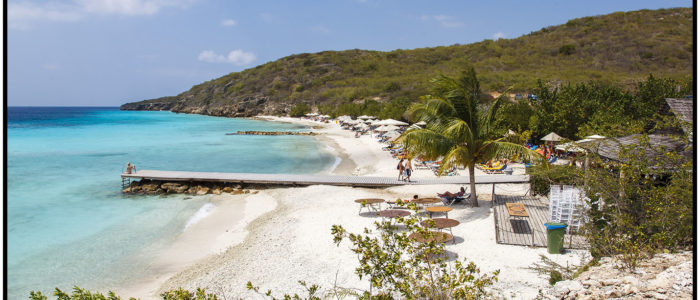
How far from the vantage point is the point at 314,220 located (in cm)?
1253

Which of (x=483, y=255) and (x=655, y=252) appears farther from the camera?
(x=483, y=255)

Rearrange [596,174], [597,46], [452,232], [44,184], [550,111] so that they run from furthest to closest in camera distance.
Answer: [597,46]
[550,111]
[44,184]
[452,232]
[596,174]

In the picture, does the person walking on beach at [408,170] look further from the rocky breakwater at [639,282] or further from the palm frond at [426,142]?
the rocky breakwater at [639,282]

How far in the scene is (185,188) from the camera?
1877cm

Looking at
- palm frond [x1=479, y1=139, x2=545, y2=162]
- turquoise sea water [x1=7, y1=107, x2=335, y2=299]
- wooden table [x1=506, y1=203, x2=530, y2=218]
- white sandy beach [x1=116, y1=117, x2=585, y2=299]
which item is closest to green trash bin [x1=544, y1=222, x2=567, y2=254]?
white sandy beach [x1=116, y1=117, x2=585, y2=299]

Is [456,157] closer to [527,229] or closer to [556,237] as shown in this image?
[527,229]

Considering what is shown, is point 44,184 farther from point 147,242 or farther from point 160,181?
point 147,242

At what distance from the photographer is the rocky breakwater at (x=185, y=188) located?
18.3 m

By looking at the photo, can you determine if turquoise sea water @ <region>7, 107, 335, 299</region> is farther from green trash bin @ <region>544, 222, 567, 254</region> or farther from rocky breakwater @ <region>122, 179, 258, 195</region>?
green trash bin @ <region>544, 222, 567, 254</region>

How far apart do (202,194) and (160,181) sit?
→ 3420 mm

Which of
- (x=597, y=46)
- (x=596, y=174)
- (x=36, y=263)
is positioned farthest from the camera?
(x=597, y=46)

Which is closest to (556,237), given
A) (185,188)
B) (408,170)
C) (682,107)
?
(682,107)

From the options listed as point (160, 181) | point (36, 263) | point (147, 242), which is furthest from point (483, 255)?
point (160, 181)

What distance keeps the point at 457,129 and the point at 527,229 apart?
3.18 m
